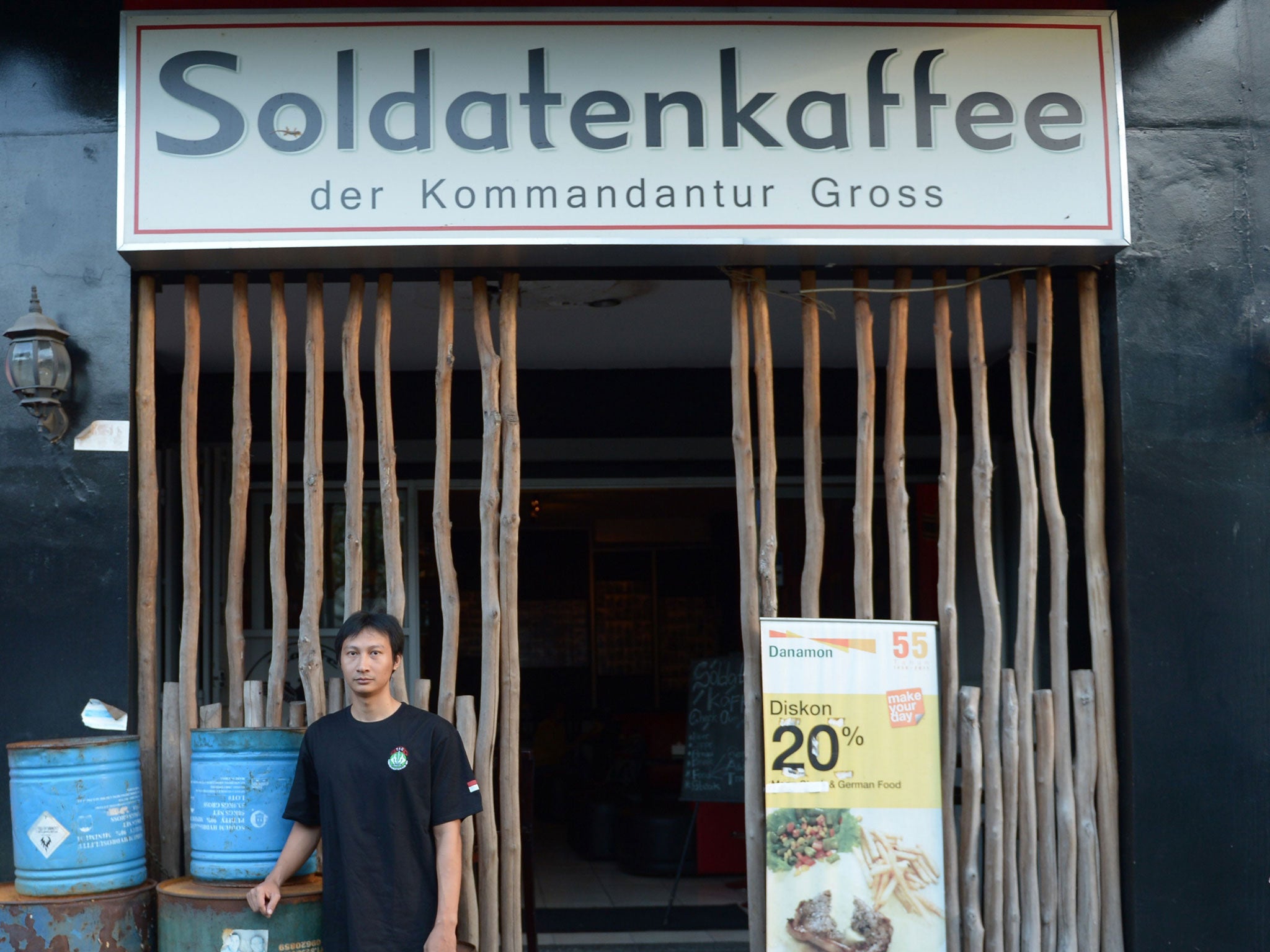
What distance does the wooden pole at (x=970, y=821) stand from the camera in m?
4.25

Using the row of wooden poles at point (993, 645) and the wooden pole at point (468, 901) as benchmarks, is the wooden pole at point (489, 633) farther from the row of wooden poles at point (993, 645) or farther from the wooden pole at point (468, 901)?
the row of wooden poles at point (993, 645)

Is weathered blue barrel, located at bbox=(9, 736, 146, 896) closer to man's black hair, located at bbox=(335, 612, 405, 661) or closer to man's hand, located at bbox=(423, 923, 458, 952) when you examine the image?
man's black hair, located at bbox=(335, 612, 405, 661)

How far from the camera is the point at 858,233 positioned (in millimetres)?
4262

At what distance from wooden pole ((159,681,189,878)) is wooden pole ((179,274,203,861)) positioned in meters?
0.02

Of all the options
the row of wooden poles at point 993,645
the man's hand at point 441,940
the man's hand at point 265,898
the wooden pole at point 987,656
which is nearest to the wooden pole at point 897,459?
the row of wooden poles at point 993,645

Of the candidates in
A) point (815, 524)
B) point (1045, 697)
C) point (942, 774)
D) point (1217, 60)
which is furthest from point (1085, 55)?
point (942, 774)

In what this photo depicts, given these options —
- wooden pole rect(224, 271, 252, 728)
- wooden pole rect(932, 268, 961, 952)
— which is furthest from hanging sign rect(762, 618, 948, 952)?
wooden pole rect(224, 271, 252, 728)

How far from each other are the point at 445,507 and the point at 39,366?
1383mm

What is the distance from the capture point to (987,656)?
4.37m

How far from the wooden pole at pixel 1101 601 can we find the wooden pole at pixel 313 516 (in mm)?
2654

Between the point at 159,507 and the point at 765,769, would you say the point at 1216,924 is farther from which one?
the point at 159,507

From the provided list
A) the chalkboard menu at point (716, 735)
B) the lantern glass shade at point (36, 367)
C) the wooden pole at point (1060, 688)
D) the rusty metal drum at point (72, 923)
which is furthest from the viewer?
the chalkboard menu at point (716, 735)

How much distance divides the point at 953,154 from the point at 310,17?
2.24 metres

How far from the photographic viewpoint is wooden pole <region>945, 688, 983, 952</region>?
4250mm
